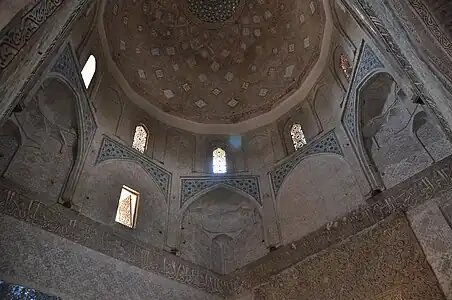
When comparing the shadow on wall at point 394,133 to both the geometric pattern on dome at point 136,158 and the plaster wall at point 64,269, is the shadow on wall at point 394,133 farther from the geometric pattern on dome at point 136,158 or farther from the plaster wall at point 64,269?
the plaster wall at point 64,269

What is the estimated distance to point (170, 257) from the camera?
23.3 feet

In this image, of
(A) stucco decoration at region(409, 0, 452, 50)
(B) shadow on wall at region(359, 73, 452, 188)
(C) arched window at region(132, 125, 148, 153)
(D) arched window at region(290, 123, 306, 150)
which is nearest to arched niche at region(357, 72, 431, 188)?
(B) shadow on wall at region(359, 73, 452, 188)

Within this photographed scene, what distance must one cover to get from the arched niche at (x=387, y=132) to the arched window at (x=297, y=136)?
5.20 feet

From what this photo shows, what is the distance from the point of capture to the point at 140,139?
8.52 m

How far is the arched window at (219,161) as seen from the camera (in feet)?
29.4

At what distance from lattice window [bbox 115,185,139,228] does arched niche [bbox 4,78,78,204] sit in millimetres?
1140

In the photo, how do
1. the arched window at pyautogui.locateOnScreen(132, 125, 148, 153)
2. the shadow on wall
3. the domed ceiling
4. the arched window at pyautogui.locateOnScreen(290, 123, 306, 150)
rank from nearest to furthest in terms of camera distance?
the shadow on wall → the arched window at pyautogui.locateOnScreen(132, 125, 148, 153) → the arched window at pyautogui.locateOnScreen(290, 123, 306, 150) → the domed ceiling

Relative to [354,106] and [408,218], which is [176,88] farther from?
[408,218]

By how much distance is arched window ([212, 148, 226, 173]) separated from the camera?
29.4 ft

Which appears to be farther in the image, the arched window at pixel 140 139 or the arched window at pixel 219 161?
the arched window at pixel 219 161

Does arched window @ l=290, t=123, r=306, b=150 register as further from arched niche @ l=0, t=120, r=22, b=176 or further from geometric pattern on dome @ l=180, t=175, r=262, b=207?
arched niche @ l=0, t=120, r=22, b=176

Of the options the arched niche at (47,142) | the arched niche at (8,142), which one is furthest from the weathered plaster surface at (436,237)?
the arched niche at (8,142)

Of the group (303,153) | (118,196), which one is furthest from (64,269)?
(303,153)

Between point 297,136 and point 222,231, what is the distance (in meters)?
2.71
